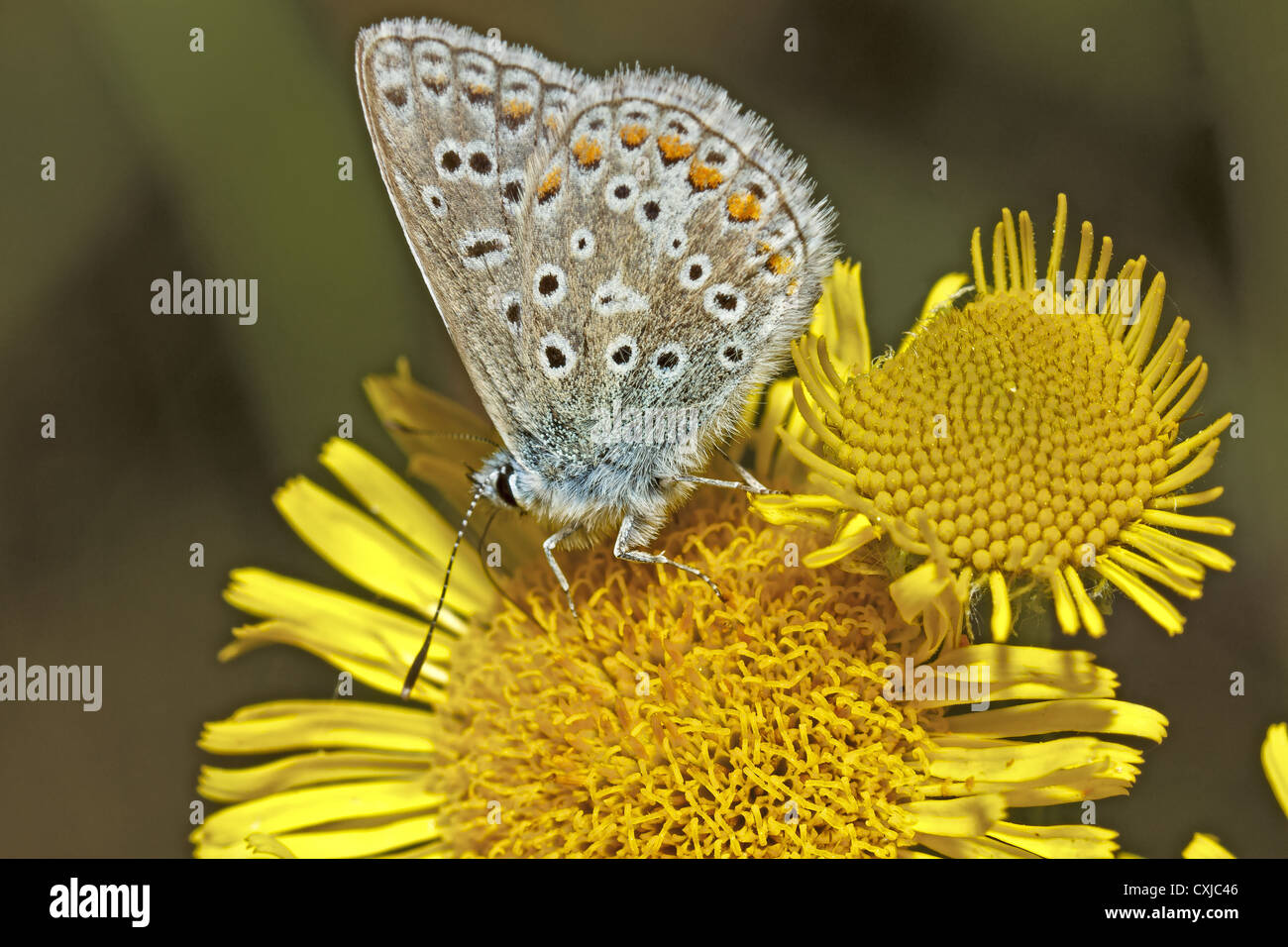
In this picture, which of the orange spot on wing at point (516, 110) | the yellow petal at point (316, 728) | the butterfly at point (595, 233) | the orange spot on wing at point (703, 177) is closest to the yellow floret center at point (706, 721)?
the butterfly at point (595, 233)

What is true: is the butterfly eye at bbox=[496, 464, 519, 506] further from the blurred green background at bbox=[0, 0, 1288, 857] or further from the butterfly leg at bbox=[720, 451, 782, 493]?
the blurred green background at bbox=[0, 0, 1288, 857]

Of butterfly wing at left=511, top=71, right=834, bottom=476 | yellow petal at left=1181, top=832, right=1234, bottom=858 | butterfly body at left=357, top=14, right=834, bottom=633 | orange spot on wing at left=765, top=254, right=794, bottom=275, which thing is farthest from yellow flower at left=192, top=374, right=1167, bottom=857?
orange spot on wing at left=765, top=254, right=794, bottom=275

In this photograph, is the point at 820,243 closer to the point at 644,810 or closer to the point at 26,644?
the point at 644,810

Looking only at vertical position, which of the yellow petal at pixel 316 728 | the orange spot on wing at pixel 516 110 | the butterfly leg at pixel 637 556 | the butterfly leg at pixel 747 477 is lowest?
the yellow petal at pixel 316 728

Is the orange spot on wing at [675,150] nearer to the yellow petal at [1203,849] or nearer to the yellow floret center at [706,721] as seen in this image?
the yellow floret center at [706,721]

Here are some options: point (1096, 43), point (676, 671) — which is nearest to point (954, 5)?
point (1096, 43)

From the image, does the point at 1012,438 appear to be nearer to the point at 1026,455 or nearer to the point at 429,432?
the point at 1026,455
